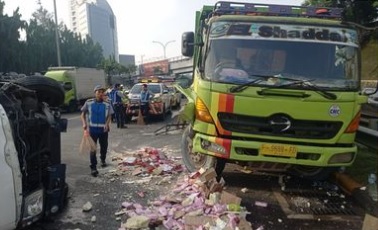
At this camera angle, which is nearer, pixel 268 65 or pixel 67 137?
pixel 268 65

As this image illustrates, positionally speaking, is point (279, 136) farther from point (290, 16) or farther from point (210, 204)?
point (290, 16)

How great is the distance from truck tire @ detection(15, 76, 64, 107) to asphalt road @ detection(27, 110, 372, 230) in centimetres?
146

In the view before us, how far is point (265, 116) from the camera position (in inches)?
233

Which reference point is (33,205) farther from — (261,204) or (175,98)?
(175,98)

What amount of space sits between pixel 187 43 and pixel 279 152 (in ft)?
7.37

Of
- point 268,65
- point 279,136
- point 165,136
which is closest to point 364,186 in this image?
point 279,136

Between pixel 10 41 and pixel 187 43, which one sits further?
pixel 10 41

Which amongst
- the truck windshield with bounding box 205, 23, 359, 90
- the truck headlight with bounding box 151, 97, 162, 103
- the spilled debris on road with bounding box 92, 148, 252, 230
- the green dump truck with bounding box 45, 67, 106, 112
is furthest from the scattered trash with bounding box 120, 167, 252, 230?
the green dump truck with bounding box 45, 67, 106, 112

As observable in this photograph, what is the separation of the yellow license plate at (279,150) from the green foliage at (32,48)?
43.5m

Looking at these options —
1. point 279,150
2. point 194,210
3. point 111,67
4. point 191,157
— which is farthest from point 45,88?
point 111,67

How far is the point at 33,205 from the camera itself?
4.53 meters

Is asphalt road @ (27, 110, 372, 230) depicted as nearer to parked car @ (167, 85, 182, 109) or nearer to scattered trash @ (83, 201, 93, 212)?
scattered trash @ (83, 201, 93, 212)

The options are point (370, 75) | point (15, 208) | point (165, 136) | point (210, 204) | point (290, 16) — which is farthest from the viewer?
point (370, 75)

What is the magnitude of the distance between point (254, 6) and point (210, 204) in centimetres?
333
